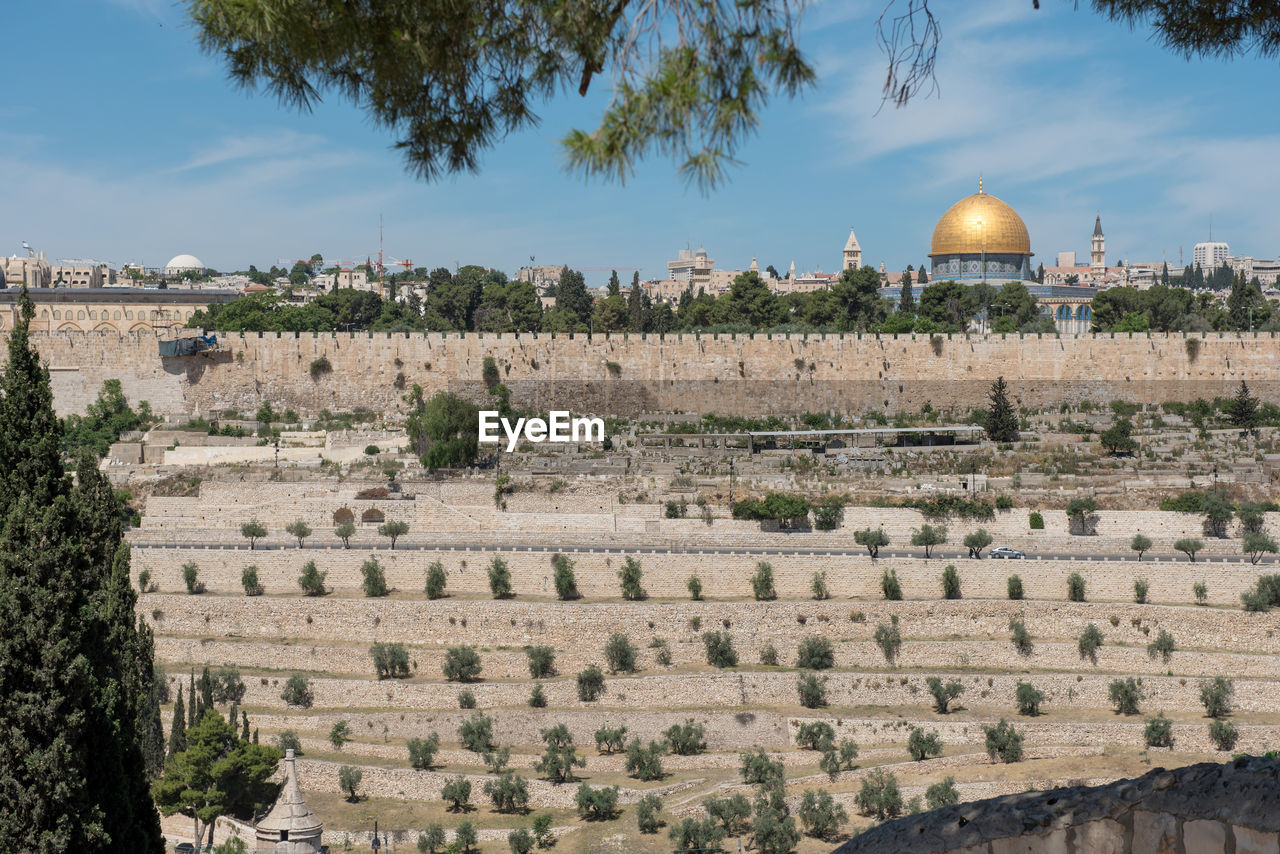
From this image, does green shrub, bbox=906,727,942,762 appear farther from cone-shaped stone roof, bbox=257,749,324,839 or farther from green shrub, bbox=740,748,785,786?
cone-shaped stone roof, bbox=257,749,324,839

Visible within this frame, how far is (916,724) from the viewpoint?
2294cm

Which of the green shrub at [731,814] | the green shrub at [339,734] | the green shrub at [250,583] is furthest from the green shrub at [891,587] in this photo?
the green shrub at [250,583]

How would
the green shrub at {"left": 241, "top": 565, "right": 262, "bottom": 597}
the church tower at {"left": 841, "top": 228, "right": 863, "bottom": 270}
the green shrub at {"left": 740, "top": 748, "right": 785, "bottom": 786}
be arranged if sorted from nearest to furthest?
the green shrub at {"left": 740, "top": 748, "right": 785, "bottom": 786}, the green shrub at {"left": 241, "top": 565, "right": 262, "bottom": 597}, the church tower at {"left": 841, "top": 228, "right": 863, "bottom": 270}

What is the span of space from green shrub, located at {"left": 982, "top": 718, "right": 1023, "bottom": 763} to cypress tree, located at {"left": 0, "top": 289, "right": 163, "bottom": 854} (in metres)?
14.8

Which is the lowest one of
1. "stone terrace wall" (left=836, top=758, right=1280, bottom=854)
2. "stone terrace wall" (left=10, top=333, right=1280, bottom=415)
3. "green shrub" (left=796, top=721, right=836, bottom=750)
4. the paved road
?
"green shrub" (left=796, top=721, right=836, bottom=750)

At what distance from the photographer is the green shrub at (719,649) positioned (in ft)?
82.5

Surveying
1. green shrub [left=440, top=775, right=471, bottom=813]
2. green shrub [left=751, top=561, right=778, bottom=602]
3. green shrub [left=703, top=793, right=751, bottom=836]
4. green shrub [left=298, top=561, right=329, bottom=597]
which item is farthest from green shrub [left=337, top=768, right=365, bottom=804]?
green shrub [left=751, top=561, right=778, bottom=602]

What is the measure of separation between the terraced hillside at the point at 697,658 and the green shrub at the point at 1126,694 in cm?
15

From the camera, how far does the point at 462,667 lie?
24656mm

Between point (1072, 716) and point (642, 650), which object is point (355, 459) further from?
point (1072, 716)

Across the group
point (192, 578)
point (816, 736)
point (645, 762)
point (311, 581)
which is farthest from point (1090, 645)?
point (192, 578)

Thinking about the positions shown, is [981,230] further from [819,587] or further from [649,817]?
[649,817]

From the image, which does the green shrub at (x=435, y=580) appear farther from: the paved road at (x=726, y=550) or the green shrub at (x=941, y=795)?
the green shrub at (x=941, y=795)

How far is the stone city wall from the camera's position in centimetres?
2666
